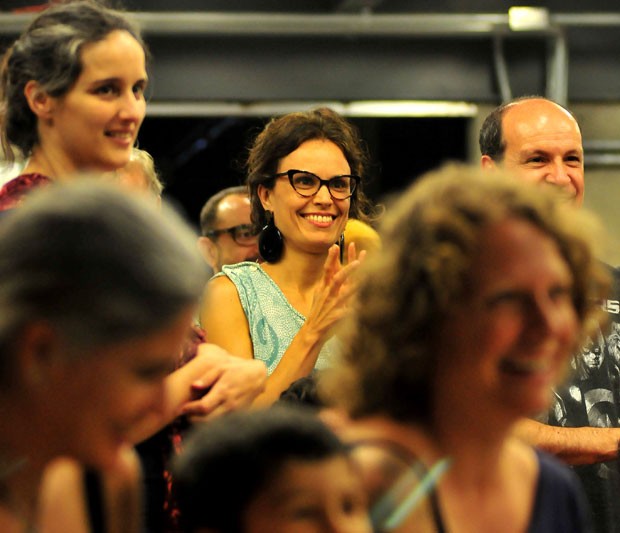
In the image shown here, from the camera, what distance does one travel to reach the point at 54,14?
251 centimetres

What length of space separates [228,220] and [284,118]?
1.59 m

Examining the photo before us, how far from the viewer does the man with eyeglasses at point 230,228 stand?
4.85 metres

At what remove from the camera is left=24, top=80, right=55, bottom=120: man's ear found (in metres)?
2.46

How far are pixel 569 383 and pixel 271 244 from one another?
933mm

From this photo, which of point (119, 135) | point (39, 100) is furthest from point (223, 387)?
point (39, 100)

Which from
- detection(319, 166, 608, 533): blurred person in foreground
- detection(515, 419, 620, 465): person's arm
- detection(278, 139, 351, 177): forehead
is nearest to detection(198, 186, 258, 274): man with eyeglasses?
detection(278, 139, 351, 177): forehead

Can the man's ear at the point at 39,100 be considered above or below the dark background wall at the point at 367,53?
below

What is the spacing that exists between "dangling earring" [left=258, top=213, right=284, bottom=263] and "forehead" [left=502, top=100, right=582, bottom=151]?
749 mm

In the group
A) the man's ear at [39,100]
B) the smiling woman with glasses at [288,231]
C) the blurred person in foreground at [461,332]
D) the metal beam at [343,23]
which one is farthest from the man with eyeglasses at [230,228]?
the blurred person in foreground at [461,332]

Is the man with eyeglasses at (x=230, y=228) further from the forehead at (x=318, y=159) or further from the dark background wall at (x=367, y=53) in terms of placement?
the dark background wall at (x=367, y=53)

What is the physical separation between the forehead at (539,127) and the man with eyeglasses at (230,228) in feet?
5.32

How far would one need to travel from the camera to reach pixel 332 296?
2.81m

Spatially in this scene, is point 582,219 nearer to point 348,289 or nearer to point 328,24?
point 348,289

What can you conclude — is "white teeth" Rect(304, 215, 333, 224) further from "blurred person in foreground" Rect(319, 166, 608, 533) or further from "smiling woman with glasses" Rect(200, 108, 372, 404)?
"blurred person in foreground" Rect(319, 166, 608, 533)
